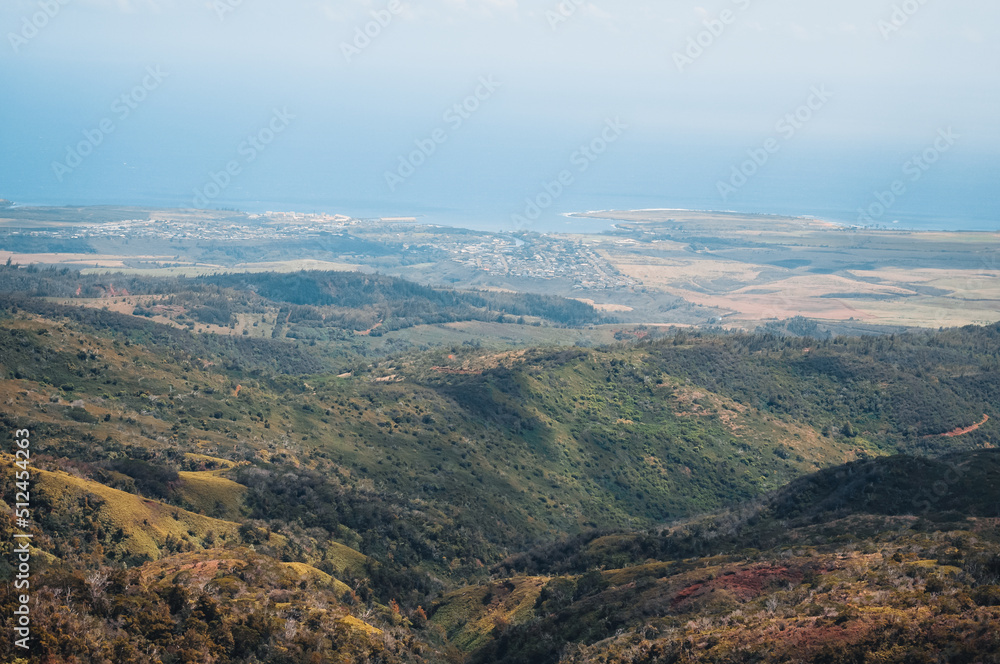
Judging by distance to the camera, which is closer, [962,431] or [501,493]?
[501,493]

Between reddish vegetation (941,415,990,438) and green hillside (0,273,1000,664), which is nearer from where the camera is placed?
green hillside (0,273,1000,664)

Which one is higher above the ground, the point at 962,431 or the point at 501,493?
the point at 962,431

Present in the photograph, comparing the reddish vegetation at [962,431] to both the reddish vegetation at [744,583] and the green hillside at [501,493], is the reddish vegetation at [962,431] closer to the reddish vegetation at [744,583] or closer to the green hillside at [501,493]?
the green hillside at [501,493]

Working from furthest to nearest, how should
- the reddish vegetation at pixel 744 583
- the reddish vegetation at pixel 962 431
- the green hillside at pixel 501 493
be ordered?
1. the reddish vegetation at pixel 962 431
2. the reddish vegetation at pixel 744 583
3. the green hillside at pixel 501 493

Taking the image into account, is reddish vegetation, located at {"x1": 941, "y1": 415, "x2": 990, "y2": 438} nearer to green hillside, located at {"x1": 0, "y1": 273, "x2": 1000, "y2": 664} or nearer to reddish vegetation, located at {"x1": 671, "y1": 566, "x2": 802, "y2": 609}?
green hillside, located at {"x1": 0, "y1": 273, "x2": 1000, "y2": 664}

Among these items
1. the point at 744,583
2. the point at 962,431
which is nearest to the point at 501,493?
the point at 744,583

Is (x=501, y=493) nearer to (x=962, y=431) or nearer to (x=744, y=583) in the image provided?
(x=744, y=583)

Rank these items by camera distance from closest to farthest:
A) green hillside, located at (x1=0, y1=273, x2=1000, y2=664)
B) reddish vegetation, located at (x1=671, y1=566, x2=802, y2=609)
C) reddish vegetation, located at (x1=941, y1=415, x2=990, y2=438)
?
1. green hillside, located at (x1=0, y1=273, x2=1000, y2=664)
2. reddish vegetation, located at (x1=671, y1=566, x2=802, y2=609)
3. reddish vegetation, located at (x1=941, y1=415, x2=990, y2=438)

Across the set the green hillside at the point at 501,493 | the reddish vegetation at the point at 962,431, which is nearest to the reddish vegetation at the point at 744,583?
the green hillside at the point at 501,493

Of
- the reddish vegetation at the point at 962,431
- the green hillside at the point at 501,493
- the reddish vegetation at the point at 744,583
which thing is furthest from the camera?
the reddish vegetation at the point at 962,431

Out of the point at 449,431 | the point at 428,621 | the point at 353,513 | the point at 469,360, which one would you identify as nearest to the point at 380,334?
the point at 469,360

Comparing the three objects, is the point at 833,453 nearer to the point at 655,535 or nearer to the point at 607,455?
the point at 607,455

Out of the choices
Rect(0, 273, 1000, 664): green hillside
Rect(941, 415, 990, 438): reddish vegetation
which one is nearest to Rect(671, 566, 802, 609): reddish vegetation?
Rect(0, 273, 1000, 664): green hillside
